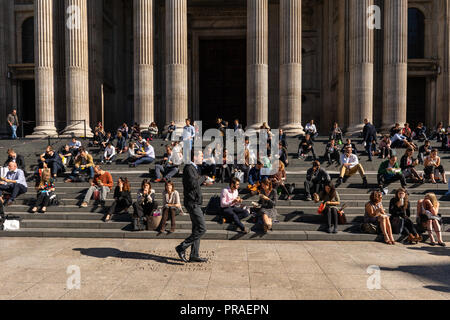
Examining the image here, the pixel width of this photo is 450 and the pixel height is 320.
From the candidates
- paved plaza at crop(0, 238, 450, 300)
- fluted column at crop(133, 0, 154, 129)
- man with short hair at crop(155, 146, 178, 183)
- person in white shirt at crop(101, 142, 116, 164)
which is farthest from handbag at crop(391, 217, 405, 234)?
fluted column at crop(133, 0, 154, 129)

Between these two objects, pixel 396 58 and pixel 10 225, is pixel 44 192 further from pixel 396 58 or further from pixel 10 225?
pixel 396 58

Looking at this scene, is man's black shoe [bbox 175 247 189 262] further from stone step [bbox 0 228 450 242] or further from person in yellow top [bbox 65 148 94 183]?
person in yellow top [bbox 65 148 94 183]

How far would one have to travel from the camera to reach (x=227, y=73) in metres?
31.4

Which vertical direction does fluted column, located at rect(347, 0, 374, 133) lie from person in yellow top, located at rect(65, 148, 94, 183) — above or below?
above

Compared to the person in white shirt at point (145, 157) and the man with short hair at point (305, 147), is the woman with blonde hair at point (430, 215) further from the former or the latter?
the person in white shirt at point (145, 157)

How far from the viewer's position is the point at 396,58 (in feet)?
77.5

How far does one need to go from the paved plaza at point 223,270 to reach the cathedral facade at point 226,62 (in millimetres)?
14985

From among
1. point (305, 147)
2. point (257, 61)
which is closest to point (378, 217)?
point (305, 147)

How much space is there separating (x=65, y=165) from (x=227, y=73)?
17.5m

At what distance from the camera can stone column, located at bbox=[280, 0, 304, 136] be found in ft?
76.9

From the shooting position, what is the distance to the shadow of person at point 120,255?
8.18 m

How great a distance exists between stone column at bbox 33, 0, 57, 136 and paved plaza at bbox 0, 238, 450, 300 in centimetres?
1608
